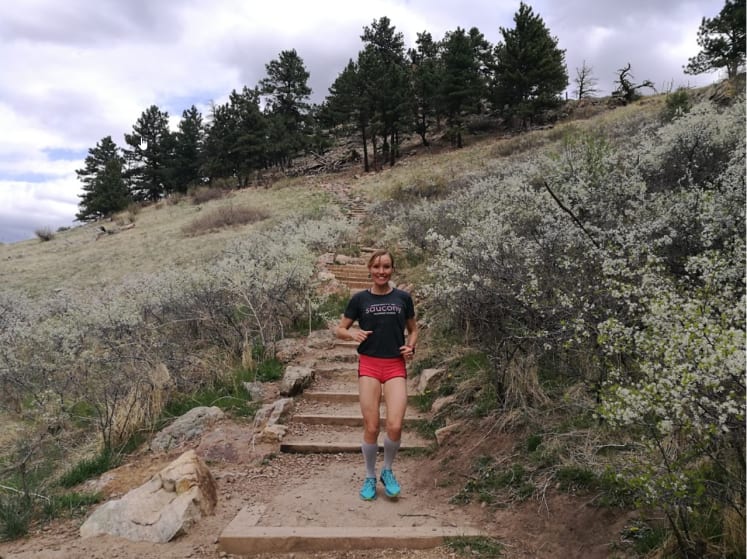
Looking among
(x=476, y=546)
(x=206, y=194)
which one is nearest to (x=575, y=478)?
(x=476, y=546)

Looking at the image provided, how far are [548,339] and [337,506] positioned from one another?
88.6 inches

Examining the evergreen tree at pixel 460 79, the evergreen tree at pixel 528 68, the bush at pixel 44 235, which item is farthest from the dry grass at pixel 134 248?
the evergreen tree at pixel 528 68

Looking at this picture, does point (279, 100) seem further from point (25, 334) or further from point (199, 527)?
point (199, 527)

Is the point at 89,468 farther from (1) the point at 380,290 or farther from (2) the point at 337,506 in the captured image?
(1) the point at 380,290

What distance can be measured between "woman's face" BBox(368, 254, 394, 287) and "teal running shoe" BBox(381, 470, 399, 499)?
1.44 m

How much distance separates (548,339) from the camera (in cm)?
409

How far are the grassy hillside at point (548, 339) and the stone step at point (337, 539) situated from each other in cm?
55

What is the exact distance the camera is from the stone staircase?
2.96m

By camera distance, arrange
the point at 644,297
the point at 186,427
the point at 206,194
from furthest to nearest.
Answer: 1. the point at 206,194
2. the point at 186,427
3. the point at 644,297

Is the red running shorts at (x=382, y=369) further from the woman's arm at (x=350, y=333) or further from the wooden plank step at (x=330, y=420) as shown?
the wooden plank step at (x=330, y=420)

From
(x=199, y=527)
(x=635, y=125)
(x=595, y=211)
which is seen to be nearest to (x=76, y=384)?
(x=199, y=527)

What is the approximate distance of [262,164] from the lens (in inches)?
Result: 1380

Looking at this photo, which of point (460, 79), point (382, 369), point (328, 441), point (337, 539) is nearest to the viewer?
point (337, 539)

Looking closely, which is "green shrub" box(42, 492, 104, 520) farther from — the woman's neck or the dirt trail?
the woman's neck
